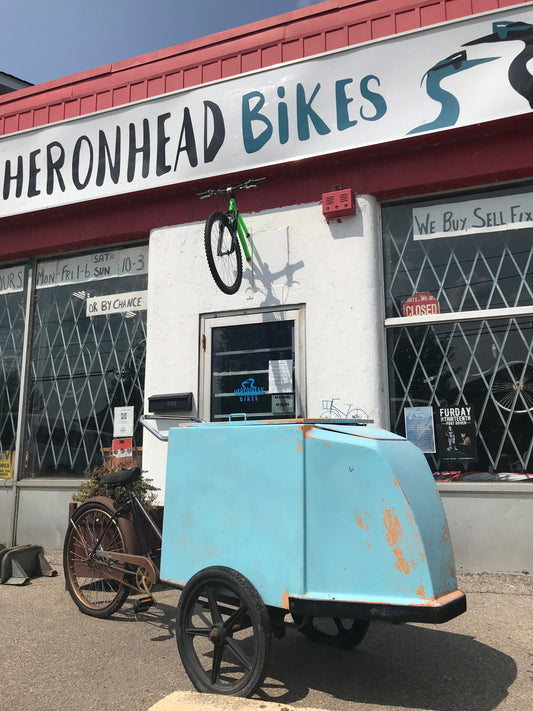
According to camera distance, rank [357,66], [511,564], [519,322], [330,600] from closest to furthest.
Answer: [330,600], [511,564], [519,322], [357,66]

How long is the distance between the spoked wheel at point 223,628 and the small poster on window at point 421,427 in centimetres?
301

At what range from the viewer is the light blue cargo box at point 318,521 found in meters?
2.80

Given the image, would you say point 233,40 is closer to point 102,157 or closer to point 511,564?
point 102,157

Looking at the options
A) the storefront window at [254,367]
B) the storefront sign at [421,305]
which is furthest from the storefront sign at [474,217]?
the storefront window at [254,367]

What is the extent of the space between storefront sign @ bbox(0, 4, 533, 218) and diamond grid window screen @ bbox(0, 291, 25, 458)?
4.01 ft

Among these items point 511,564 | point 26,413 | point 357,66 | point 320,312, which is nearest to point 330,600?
point 511,564

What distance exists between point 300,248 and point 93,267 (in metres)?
2.89

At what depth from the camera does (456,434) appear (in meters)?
5.68

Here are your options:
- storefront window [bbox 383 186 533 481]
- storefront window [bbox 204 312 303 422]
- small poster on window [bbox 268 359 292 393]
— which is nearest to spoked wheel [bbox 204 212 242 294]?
storefront window [bbox 204 312 303 422]

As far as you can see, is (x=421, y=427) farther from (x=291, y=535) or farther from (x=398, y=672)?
(x=291, y=535)

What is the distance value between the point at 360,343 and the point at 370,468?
10.2 feet

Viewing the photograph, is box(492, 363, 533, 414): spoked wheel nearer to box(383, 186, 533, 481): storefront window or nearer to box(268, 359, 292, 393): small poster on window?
box(383, 186, 533, 481): storefront window

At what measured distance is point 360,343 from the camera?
5918 millimetres

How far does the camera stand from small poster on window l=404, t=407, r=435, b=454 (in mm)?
5750
